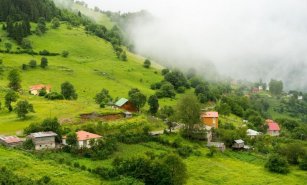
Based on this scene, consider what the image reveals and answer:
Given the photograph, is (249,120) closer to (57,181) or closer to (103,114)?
(103,114)

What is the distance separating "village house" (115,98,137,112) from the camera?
107 meters

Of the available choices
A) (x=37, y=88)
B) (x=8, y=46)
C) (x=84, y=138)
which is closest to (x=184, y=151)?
(x=84, y=138)

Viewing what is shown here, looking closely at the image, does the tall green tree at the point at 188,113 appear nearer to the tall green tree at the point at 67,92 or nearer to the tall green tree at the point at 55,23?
the tall green tree at the point at 67,92

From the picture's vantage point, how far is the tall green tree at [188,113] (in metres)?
91.2

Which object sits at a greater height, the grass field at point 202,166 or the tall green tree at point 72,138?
the tall green tree at point 72,138

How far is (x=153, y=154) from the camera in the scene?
2940 inches

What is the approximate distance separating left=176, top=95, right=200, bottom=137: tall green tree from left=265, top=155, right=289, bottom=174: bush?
17593 millimetres

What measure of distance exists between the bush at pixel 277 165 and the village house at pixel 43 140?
3839 centimetres

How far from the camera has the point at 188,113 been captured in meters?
91.2

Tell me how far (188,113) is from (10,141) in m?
36.0

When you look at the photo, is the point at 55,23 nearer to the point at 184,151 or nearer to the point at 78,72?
the point at 78,72

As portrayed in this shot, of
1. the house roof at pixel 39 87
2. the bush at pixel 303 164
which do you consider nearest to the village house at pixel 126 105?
the house roof at pixel 39 87

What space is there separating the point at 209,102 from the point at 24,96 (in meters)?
65.2

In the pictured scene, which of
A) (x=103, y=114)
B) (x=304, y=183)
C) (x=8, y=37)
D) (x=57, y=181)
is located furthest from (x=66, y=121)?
(x=8, y=37)
